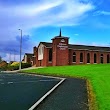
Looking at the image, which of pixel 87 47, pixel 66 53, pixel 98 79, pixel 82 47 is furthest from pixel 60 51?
pixel 98 79

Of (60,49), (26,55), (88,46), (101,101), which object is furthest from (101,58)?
(101,101)

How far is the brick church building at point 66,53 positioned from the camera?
77625mm

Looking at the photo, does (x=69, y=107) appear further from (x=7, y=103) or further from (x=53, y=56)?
(x=53, y=56)

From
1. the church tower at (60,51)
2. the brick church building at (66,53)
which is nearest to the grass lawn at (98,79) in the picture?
the church tower at (60,51)

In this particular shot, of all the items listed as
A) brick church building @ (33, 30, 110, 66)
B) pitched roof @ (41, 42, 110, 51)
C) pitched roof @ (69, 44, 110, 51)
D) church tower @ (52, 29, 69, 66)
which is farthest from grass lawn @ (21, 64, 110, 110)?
pitched roof @ (69, 44, 110, 51)

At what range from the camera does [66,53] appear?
3098 inches

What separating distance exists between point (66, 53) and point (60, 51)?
183cm

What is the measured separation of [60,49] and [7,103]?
212 feet

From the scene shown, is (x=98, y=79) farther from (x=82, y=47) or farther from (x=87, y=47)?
(x=87, y=47)

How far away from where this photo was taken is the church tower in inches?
3041

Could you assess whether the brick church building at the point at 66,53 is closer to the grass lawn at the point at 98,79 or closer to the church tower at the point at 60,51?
the church tower at the point at 60,51

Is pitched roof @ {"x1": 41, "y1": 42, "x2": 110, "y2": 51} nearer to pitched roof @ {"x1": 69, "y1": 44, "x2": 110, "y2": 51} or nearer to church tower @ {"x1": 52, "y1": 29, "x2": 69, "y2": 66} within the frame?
pitched roof @ {"x1": 69, "y1": 44, "x2": 110, "y2": 51}

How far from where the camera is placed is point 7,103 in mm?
13469

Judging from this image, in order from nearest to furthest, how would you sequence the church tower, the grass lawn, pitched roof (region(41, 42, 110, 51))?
the grass lawn → the church tower → pitched roof (region(41, 42, 110, 51))
